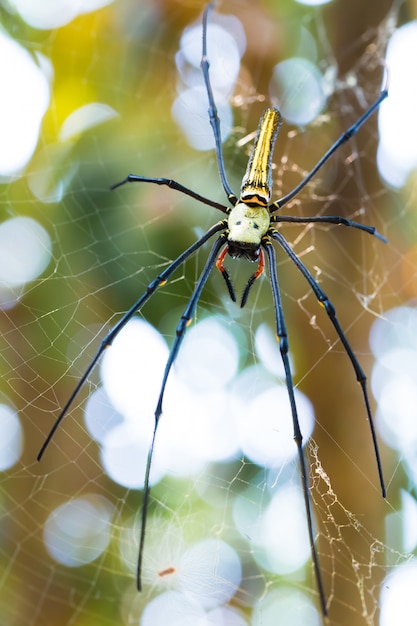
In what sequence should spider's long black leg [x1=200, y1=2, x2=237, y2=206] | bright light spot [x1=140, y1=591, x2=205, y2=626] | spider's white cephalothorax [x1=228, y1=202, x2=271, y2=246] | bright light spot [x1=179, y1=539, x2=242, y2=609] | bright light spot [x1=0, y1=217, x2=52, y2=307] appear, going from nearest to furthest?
1. spider's white cephalothorax [x1=228, y1=202, x2=271, y2=246]
2. spider's long black leg [x1=200, y1=2, x2=237, y2=206]
3. bright light spot [x1=179, y1=539, x2=242, y2=609]
4. bright light spot [x1=140, y1=591, x2=205, y2=626]
5. bright light spot [x1=0, y1=217, x2=52, y2=307]

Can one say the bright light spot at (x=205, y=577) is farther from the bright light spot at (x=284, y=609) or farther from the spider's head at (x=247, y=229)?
the spider's head at (x=247, y=229)

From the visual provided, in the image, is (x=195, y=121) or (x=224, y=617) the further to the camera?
(x=195, y=121)

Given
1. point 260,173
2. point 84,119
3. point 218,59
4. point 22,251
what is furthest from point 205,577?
point 218,59

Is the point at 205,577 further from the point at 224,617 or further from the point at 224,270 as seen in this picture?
the point at 224,270

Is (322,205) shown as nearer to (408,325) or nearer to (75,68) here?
(408,325)

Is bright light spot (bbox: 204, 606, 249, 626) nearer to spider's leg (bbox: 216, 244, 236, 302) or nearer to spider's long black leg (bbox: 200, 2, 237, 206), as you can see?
spider's leg (bbox: 216, 244, 236, 302)

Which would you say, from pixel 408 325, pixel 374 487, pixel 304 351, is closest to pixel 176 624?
pixel 374 487

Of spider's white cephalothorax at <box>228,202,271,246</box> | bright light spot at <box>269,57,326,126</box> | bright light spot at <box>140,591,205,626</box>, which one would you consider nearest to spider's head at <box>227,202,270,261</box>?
spider's white cephalothorax at <box>228,202,271,246</box>
